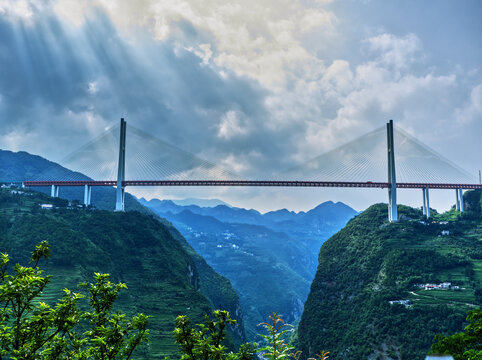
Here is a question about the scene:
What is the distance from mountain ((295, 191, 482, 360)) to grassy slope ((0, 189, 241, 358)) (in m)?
22.0

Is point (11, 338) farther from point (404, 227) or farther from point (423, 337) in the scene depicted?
point (404, 227)

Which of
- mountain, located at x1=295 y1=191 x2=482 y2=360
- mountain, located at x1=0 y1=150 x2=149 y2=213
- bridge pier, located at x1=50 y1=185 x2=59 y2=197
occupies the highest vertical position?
mountain, located at x1=0 y1=150 x2=149 y2=213

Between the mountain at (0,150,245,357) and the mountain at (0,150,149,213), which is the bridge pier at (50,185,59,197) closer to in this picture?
the mountain at (0,150,245,357)

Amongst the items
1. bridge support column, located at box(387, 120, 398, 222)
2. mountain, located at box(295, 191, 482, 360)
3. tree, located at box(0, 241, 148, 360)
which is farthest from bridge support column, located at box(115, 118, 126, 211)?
tree, located at box(0, 241, 148, 360)

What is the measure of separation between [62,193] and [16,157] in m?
68.3

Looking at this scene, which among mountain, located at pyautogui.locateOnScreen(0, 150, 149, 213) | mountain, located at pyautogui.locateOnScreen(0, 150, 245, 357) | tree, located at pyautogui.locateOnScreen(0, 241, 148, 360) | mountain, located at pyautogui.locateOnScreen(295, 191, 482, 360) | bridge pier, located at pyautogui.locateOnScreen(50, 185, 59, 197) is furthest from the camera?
mountain, located at pyautogui.locateOnScreen(0, 150, 149, 213)

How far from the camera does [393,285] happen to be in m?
57.4

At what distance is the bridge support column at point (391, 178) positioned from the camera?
69.2 m

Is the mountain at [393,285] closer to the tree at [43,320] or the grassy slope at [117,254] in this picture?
the grassy slope at [117,254]

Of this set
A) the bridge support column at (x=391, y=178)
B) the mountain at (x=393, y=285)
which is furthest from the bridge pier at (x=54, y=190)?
the bridge support column at (x=391, y=178)

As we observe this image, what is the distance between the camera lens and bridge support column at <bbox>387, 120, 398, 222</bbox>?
227ft

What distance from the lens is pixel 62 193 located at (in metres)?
131

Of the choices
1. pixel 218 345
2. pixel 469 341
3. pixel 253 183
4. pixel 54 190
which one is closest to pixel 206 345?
pixel 218 345

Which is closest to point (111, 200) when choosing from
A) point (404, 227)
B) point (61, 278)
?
point (61, 278)
